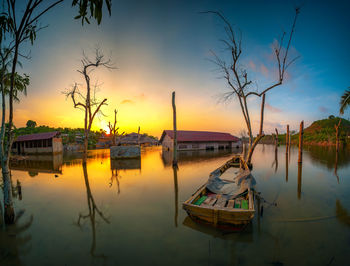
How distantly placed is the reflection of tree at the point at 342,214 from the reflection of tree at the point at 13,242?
429 inches

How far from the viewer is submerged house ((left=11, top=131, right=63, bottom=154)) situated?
28861 millimetres

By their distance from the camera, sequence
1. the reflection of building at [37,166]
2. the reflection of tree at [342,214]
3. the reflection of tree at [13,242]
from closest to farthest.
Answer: the reflection of tree at [13,242] → the reflection of tree at [342,214] → the reflection of building at [37,166]

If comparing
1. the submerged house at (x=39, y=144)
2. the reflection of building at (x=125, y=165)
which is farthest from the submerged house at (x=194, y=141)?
the submerged house at (x=39, y=144)

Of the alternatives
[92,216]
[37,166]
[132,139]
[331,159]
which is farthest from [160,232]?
[132,139]

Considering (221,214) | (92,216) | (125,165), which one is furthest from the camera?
(125,165)

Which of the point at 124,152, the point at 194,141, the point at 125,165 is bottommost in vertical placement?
the point at 125,165

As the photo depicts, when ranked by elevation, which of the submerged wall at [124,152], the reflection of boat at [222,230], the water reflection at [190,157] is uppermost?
the submerged wall at [124,152]

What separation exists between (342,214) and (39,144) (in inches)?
1577

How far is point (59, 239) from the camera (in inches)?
201

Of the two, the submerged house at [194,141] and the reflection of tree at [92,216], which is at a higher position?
the submerged house at [194,141]

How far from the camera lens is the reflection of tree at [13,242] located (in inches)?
165

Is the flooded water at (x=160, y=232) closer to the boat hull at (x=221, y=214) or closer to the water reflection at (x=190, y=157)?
the boat hull at (x=221, y=214)

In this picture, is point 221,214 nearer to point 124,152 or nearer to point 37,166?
point 124,152

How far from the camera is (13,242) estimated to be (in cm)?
487
